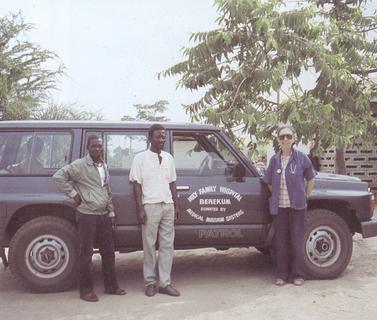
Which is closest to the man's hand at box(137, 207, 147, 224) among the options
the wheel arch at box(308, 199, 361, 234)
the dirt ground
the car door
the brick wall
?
the car door

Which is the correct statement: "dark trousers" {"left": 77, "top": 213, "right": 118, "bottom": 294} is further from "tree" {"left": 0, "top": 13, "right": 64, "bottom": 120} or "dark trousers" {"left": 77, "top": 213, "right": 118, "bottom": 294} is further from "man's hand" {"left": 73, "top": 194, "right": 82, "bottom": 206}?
"tree" {"left": 0, "top": 13, "right": 64, "bottom": 120}

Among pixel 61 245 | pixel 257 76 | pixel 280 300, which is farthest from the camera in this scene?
pixel 257 76

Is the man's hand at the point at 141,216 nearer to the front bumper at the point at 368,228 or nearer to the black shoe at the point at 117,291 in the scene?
the black shoe at the point at 117,291

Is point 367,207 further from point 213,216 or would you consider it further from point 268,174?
point 213,216

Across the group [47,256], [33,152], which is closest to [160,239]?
[47,256]

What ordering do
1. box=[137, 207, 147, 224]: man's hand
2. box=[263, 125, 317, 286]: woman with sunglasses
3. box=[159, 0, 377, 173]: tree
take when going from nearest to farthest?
1. box=[137, 207, 147, 224]: man's hand
2. box=[263, 125, 317, 286]: woman with sunglasses
3. box=[159, 0, 377, 173]: tree

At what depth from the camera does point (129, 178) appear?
567 cm

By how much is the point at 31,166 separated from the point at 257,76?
3.53 m

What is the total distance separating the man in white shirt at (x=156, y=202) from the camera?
5520mm

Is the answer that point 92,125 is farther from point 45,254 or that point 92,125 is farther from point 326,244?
point 326,244

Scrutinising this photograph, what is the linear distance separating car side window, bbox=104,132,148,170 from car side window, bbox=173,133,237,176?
15.9 inches

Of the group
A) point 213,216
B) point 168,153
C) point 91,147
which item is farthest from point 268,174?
point 91,147

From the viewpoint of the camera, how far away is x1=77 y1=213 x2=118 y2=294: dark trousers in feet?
17.5

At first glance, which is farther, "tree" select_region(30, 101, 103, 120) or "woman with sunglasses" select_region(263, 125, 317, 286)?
"tree" select_region(30, 101, 103, 120)
